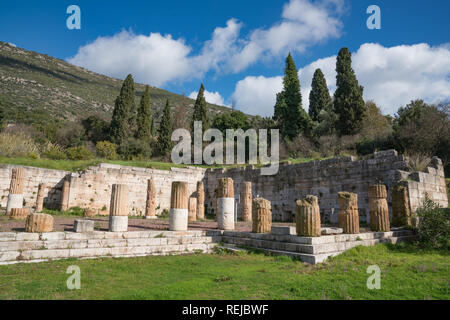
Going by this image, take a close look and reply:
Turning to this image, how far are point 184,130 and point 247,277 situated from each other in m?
33.9

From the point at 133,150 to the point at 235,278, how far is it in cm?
2736

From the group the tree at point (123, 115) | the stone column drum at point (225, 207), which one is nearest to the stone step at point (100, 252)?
the stone column drum at point (225, 207)

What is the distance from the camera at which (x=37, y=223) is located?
7793mm

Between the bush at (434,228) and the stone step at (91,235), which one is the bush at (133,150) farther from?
the bush at (434,228)

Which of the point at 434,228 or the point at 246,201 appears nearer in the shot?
the point at 434,228

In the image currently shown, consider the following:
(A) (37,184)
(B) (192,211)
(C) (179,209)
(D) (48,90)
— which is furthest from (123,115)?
(C) (179,209)

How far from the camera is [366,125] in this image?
2781cm

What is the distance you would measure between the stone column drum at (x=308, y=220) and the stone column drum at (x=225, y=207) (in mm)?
3610

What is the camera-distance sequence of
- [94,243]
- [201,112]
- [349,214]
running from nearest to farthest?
[94,243] < [349,214] < [201,112]

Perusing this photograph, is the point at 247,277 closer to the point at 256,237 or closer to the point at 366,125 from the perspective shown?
the point at 256,237

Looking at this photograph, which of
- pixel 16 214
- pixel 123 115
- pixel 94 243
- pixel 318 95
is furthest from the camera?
pixel 318 95

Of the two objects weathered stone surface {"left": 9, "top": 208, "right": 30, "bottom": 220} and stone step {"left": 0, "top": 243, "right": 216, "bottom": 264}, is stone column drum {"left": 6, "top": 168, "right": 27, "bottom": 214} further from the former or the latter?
stone step {"left": 0, "top": 243, "right": 216, "bottom": 264}

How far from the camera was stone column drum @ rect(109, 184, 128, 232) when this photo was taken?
30.6 feet

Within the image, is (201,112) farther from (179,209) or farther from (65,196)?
(179,209)
